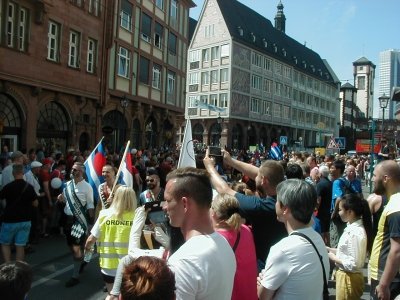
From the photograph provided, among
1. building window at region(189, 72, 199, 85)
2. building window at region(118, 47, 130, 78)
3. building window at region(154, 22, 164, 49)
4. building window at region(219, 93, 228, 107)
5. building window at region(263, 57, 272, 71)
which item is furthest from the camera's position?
building window at region(263, 57, 272, 71)

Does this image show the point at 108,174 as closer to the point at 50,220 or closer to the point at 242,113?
the point at 50,220

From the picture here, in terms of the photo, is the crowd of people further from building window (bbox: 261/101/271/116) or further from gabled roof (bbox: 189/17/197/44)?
gabled roof (bbox: 189/17/197/44)

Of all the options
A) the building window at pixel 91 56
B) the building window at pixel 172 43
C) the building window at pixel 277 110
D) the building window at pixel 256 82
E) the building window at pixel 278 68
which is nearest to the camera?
the building window at pixel 91 56

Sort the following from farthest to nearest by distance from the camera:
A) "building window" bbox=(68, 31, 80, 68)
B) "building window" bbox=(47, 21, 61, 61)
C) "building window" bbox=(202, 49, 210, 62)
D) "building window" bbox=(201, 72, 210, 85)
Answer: "building window" bbox=(201, 72, 210, 85) → "building window" bbox=(202, 49, 210, 62) → "building window" bbox=(68, 31, 80, 68) → "building window" bbox=(47, 21, 61, 61)

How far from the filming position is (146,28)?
27.5 m

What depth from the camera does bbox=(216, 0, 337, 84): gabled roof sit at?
52.4m

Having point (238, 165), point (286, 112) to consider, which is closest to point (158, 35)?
point (238, 165)

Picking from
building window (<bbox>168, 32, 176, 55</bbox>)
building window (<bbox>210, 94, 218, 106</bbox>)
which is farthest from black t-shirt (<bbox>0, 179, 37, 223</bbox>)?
building window (<bbox>210, 94, 218, 106</bbox>)

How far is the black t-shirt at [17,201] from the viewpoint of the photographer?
6590mm

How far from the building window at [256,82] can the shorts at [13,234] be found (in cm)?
4911

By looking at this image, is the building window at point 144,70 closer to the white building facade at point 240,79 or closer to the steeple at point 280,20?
the white building facade at point 240,79

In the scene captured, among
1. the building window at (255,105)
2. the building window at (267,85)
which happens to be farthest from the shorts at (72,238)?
the building window at (267,85)

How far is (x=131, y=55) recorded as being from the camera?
84.7 feet

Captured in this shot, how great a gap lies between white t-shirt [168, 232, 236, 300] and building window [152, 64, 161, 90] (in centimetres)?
2723
